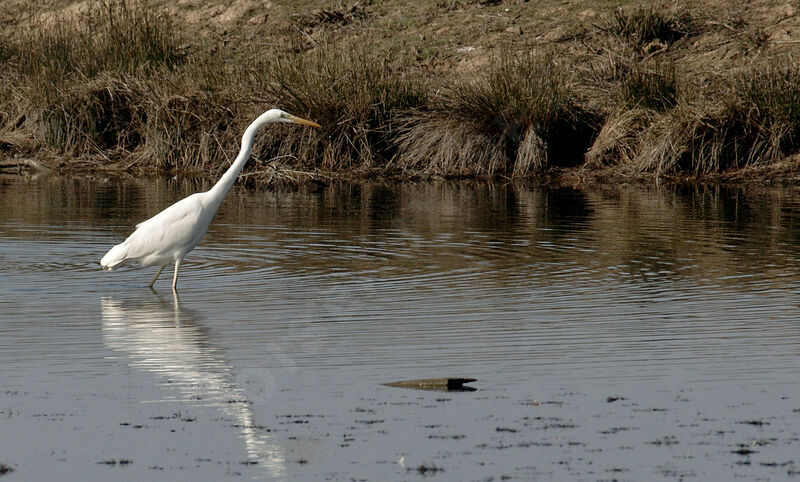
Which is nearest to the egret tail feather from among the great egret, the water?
the great egret

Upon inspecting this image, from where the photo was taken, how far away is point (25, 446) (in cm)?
551

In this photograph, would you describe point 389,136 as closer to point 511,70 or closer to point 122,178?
point 511,70

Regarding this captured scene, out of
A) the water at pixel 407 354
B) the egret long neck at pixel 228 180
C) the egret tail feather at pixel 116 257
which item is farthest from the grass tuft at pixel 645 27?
the egret tail feather at pixel 116 257

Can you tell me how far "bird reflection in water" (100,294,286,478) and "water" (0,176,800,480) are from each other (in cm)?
2

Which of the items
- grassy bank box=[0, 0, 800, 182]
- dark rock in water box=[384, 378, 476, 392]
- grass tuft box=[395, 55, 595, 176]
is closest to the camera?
dark rock in water box=[384, 378, 476, 392]

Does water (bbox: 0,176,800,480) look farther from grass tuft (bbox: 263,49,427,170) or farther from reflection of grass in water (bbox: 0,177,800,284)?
grass tuft (bbox: 263,49,427,170)

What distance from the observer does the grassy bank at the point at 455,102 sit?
21797mm

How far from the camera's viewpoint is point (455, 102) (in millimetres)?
22188

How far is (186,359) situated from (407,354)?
4.33ft

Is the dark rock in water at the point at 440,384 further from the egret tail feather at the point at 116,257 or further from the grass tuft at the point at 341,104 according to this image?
the grass tuft at the point at 341,104

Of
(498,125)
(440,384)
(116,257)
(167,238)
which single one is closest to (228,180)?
(167,238)

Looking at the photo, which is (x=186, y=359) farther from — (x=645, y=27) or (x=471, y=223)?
(x=645, y=27)

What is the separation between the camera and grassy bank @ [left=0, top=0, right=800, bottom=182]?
2180 cm

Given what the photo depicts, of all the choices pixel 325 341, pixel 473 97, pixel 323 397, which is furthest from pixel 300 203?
pixel 323 397
